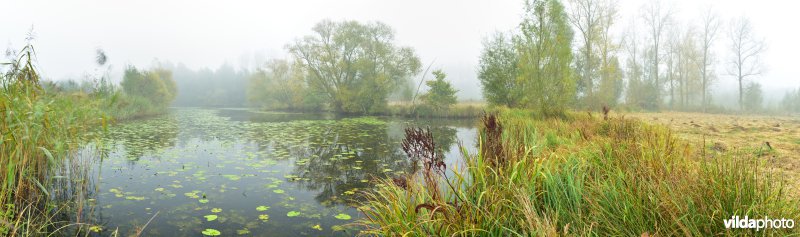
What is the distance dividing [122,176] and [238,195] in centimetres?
296

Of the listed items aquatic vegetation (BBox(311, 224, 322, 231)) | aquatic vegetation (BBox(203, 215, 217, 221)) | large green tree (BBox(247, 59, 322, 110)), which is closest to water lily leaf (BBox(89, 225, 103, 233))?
aquatic vegetation (BBox(203, 215, 217, 221))

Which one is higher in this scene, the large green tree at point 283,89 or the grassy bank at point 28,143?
the large green tree at point 283,89

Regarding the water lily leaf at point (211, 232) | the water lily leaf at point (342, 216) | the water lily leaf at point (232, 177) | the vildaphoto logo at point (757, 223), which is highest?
the vildaphoto logo at point (757, 223)

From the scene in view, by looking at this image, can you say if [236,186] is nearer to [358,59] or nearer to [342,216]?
[342,216]

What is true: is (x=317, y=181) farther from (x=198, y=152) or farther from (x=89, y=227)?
(x=198, y=152)

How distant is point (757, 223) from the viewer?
2076mm

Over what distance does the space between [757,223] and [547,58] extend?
13446 millimetres

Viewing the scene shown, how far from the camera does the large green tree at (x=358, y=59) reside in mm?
34406

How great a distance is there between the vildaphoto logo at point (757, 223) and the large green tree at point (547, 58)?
11.9 metres

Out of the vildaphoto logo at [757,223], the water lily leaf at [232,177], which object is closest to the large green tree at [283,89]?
the water lily leaf at [232,177]

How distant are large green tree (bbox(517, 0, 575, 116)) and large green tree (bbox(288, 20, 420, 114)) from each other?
20.3 meters

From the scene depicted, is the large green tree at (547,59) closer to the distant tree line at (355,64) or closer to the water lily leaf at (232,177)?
the water lily leaf at (232,177)

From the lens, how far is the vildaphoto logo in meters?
2.05

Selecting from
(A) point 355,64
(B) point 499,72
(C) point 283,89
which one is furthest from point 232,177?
(C) point 283,89
